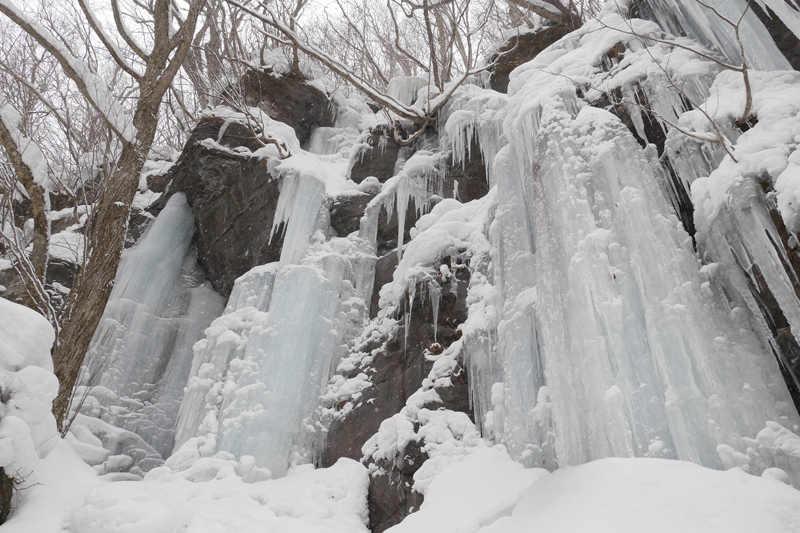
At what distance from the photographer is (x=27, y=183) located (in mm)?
3938

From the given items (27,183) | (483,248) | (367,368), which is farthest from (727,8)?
(27,183)

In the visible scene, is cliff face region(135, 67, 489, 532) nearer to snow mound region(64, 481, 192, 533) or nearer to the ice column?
the ice column

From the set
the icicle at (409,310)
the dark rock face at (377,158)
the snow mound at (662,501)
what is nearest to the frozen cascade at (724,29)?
the snow mound at (662,501)

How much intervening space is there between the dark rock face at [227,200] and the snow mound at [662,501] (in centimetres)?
577

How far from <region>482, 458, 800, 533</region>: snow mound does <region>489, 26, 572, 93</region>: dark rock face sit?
7276mm

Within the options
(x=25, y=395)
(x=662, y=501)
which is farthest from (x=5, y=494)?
(x=662, y=501)

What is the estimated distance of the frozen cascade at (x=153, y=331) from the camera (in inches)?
263

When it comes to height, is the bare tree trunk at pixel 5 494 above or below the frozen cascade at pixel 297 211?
below

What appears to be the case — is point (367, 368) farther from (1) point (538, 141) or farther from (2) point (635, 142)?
(2) point (635, 142)

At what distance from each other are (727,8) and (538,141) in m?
1.69

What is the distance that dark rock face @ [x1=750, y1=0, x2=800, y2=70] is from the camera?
129 inches

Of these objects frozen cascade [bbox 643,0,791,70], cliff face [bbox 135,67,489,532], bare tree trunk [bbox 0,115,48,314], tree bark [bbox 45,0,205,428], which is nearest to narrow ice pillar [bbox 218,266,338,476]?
cliff face [bbox 135,67,489,532]

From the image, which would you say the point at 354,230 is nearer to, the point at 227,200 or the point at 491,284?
the point at 227,200

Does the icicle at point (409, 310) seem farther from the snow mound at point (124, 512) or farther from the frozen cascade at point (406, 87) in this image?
the frozen cascade at point (406, 87)
